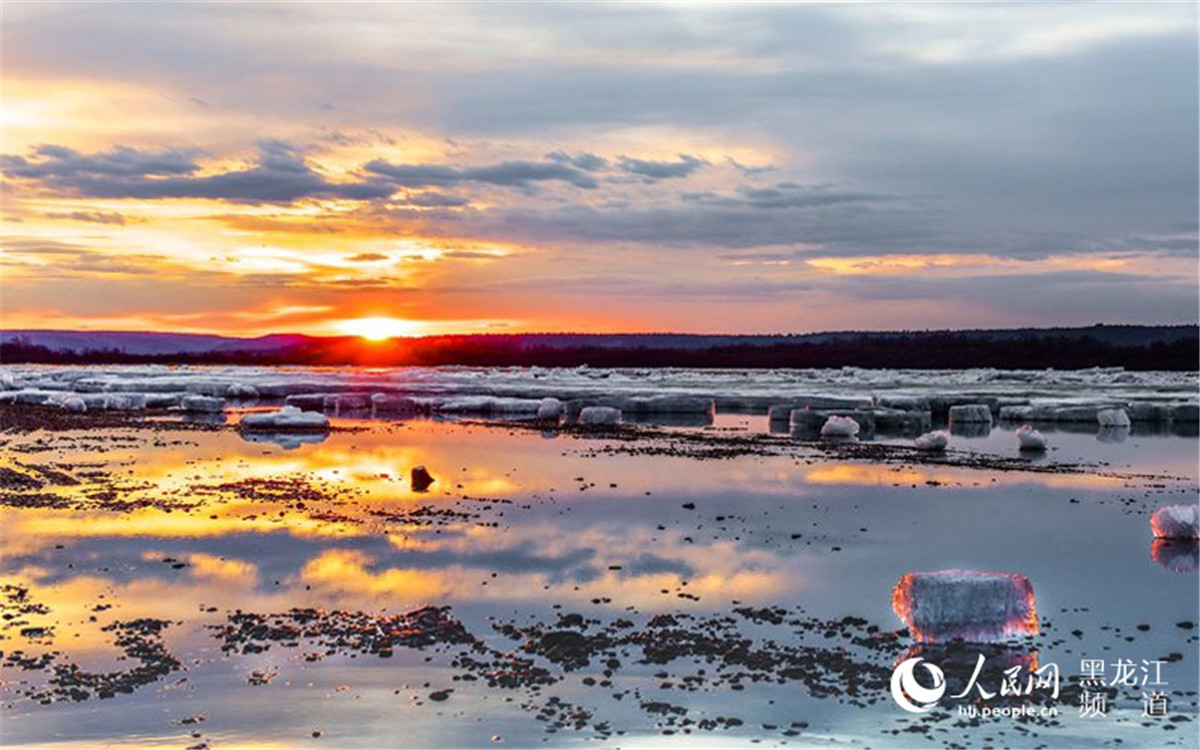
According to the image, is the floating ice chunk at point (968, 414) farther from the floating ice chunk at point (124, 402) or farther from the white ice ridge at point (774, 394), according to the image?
the floating ice chunk at point (124, 402)

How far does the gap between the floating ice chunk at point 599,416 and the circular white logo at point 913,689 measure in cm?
2177

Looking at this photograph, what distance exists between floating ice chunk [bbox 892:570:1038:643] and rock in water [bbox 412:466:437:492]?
886cm

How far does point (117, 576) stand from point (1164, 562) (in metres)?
9.28

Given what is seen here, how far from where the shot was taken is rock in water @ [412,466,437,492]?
1562cm

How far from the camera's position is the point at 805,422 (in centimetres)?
2606

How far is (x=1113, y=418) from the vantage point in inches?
1073

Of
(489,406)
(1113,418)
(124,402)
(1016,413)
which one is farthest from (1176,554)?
(124,402)

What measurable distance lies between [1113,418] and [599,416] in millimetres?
12201

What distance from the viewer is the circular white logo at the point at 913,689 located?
6574 millimetres

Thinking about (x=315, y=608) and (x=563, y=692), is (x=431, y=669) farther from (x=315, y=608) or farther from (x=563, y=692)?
(x=315, y=608)

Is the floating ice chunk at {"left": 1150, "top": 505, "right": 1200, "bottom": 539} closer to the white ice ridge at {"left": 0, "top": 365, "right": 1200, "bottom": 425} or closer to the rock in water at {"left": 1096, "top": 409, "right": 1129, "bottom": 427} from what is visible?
the white ice ridge at {"left": 0, "top": 365, "right": 1200, "bottom": 425}

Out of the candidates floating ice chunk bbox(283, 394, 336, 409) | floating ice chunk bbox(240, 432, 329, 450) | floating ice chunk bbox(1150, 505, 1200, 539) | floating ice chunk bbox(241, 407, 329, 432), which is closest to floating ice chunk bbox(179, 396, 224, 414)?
floating ice chunk bbox(283, 394, 336, 409)

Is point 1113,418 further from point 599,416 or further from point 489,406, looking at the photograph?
point 489,406

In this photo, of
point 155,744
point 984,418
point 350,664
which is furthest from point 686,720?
point 984,418
